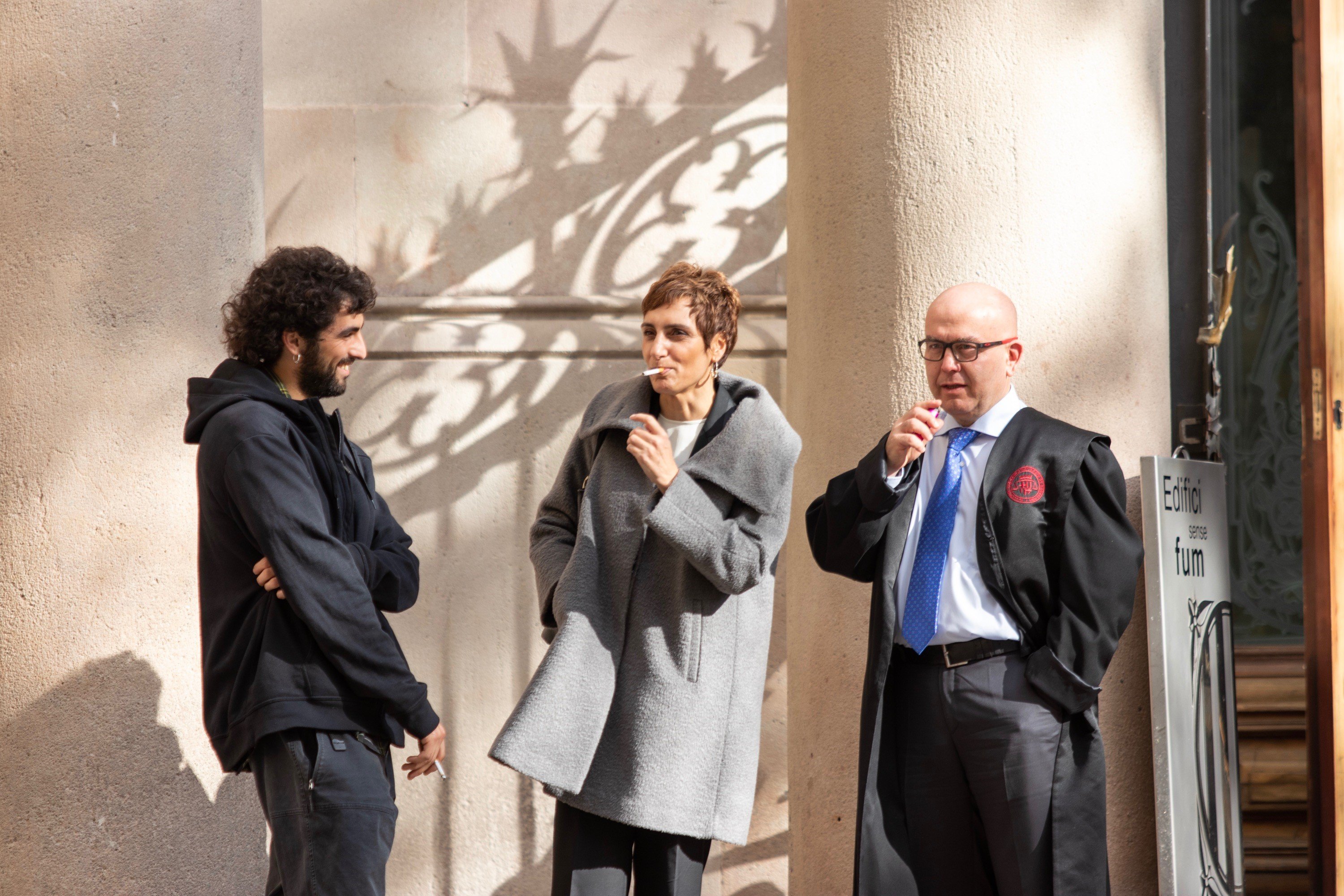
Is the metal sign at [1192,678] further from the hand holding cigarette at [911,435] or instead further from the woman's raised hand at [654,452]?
the woman's raised hand at [654,452]

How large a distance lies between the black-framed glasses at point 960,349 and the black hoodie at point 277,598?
136cm

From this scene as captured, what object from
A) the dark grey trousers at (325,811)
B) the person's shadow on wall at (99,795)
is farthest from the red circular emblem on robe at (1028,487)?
the person's shadow on wall at (99,795)

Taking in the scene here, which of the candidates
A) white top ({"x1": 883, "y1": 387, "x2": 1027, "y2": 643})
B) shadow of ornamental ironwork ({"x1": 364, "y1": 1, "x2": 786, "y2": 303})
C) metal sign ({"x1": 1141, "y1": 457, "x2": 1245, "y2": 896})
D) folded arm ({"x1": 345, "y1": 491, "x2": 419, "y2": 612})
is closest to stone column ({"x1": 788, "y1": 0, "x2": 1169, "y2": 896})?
metal sign ({"x1": 1141, "y1": 457, "x2": 1245, "y2": 896})

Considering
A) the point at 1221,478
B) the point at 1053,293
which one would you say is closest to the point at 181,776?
the point at 1053,293

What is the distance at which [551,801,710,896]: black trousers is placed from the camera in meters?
2.83

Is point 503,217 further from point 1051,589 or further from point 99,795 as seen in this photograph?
point 1051,589

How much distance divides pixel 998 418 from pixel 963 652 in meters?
0.55

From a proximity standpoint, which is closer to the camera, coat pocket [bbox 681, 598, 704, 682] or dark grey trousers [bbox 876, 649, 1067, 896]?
dark grey trousers [bbox 876, 649, 1067, 896]

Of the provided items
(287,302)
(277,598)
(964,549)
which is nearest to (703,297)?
(964,549)

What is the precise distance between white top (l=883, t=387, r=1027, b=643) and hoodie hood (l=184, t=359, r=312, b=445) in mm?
1348

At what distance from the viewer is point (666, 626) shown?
289 cm

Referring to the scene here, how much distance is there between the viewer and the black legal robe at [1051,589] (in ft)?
8.63

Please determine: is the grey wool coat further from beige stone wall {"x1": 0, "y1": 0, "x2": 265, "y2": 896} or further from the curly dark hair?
beige stone wall {"x1": 0, "y1": 0, "x2": 265, "y2": 896}

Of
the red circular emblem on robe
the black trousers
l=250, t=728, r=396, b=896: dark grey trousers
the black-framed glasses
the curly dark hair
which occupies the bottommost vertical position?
the black trousers
